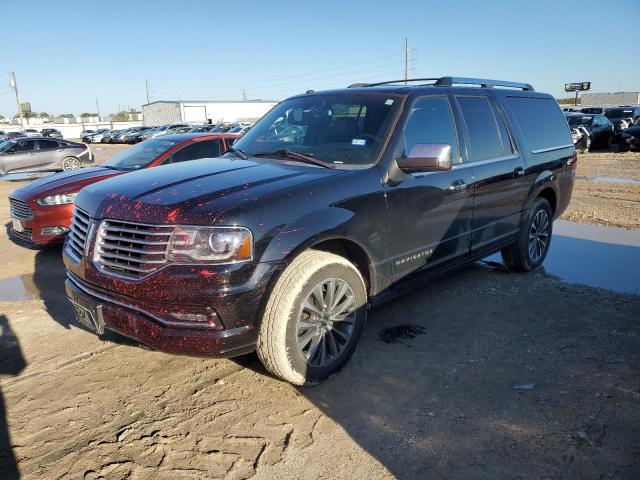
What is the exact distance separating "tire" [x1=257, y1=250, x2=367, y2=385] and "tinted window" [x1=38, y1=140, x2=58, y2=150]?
18351 mm

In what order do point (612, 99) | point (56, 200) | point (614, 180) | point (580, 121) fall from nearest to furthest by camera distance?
point (56, 200)
point (614, 180)
point (580, 121)
point (612, 99)

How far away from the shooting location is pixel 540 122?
5723 mm

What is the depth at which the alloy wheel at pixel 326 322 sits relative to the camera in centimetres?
327

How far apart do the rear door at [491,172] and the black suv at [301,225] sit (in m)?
0.02

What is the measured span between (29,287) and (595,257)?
7.04 meters

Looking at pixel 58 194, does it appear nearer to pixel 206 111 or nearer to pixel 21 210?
pixel 21 210

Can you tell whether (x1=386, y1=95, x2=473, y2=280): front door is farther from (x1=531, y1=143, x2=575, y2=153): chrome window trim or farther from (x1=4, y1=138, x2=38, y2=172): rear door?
(x1=4, y1=138, x2=38, y2=172): rear door

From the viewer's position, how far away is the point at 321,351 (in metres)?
3.40

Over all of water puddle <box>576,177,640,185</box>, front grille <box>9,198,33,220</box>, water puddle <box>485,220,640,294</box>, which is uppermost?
front grille <box>9,198,33,220</box>

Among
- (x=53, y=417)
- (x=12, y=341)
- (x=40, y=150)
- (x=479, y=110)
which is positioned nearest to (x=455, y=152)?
(x=479, y=110)

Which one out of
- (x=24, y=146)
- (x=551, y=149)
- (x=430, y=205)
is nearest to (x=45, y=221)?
(x=430, y=205)

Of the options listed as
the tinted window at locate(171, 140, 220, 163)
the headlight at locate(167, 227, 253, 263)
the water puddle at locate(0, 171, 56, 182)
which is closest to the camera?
the headlight at locate(167, 227, 253, 263)

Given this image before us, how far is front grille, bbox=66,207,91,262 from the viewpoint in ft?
11.0

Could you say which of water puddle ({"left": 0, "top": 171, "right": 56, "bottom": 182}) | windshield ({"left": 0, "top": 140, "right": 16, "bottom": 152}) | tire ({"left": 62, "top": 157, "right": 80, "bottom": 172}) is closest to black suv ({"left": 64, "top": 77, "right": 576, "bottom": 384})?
water puddle ({"left": 0, "top": 171, "right": 56, "bottom": 182})
